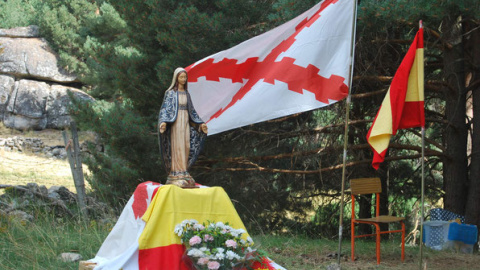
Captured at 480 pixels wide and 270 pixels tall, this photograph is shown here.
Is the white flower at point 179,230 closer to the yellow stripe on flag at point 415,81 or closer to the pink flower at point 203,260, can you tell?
the pink flower at point 203,260

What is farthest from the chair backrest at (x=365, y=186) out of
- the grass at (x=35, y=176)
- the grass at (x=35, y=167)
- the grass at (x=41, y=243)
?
the grass at (x=35, y=176)

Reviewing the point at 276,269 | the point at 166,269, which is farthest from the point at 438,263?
the point at 166,269

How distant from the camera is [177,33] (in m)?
7.16

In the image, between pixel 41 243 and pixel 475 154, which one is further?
pixel 475 154

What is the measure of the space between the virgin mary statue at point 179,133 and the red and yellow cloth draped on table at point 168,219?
0.14 meters

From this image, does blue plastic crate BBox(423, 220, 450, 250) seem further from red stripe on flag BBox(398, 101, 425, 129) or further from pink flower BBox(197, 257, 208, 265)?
pink flower BBox(197, 257, 208, 265)

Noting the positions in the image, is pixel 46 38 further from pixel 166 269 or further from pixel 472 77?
pixel 166 269

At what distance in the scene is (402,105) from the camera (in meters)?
4.41

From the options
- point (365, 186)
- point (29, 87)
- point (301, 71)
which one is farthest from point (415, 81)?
point (29, 87)

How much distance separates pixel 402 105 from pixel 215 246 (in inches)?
78.1

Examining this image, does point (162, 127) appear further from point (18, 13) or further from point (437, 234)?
point (18, 13)

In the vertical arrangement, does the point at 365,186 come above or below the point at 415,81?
below

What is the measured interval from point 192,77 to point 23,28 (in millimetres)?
21627

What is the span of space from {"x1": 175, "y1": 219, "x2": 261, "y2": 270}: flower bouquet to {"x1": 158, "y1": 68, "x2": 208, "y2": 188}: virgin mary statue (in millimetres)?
410
